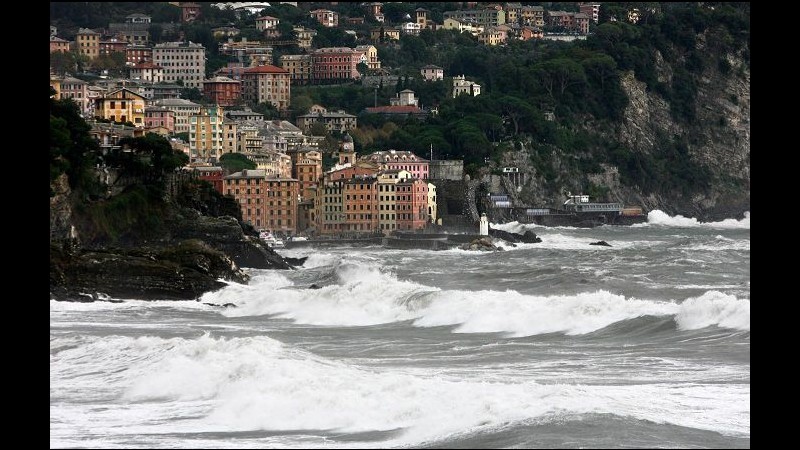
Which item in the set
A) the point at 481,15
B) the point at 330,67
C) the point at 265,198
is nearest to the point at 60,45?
the point at 330,67

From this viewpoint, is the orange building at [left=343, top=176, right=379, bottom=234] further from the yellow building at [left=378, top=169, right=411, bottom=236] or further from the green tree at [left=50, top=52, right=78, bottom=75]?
the green tree at [left=50, top=52, right=78, bottom=75]

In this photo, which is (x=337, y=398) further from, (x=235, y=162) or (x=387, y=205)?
(x=235, y=162)

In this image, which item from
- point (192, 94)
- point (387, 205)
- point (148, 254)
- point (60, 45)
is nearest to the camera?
point (148, 254)

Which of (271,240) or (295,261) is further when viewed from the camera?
(271,240)

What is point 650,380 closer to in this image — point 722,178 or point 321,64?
point 722,178

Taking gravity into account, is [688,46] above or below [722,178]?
above
